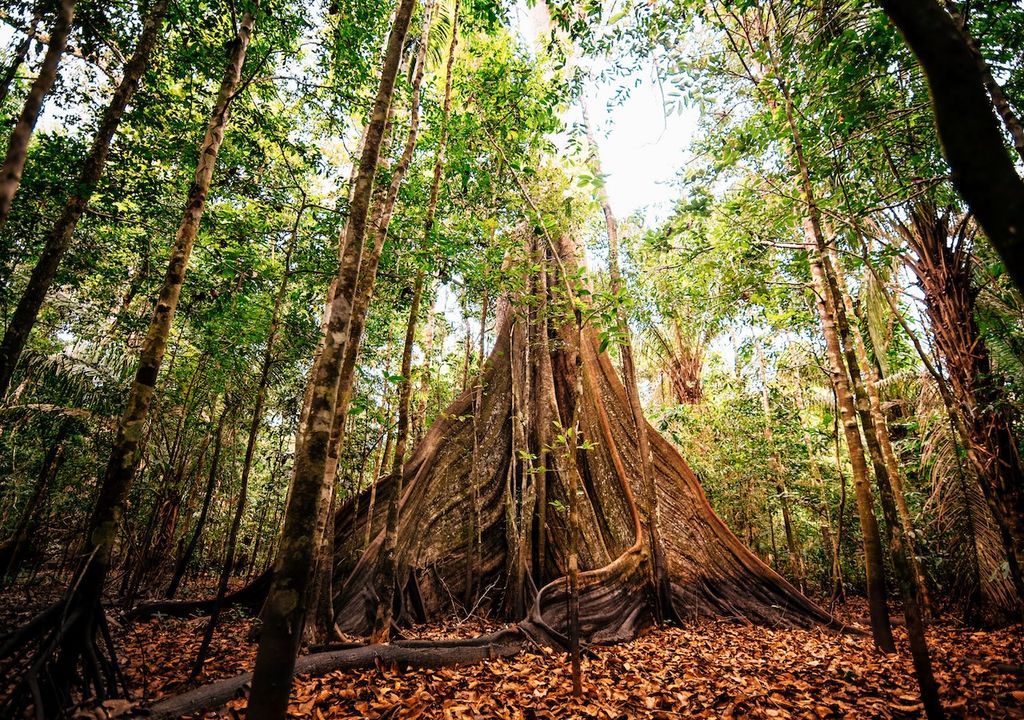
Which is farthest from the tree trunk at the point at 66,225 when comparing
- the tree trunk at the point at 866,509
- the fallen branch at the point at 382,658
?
the tree trunk at the point at 866,509

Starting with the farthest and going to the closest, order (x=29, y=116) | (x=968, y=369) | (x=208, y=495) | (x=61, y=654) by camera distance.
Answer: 1. (x=968, y=369)
2. (x=208, y=495)
3. (x=29, y=116)
4. (x=61, y=654)

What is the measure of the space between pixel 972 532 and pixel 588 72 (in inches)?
295

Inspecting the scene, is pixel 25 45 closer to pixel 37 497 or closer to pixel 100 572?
pixel 100 572

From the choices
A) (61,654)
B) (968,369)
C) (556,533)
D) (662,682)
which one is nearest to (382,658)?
(61,654)

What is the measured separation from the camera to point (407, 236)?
6.12 metres

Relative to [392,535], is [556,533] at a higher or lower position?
higher

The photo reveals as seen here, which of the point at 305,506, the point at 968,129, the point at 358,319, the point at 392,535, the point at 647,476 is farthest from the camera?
the point at 647,476

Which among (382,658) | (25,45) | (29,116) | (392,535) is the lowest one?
(382,658)

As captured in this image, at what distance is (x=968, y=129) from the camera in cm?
119

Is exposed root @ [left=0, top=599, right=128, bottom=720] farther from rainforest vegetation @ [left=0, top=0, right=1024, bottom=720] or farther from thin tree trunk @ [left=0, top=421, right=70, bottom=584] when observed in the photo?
thin tree trunk @ [left=0, top=421, right=70, bottom=584]

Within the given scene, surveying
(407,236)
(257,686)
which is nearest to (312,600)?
(257,686)

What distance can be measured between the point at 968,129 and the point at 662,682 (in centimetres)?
472

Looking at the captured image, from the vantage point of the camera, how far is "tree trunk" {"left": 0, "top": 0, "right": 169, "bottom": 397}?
3.77 meters

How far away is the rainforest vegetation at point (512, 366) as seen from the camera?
343 cm
